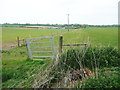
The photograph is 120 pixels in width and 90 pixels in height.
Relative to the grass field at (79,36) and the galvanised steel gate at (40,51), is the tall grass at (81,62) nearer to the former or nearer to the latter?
the galvanised steel gate at (40,51)

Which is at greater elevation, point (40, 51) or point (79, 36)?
point (79, 36)

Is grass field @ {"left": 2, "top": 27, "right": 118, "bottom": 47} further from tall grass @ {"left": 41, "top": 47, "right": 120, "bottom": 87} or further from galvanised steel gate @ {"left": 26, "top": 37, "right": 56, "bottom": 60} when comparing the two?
tall grass @ {"left": 41, "top": 47, "right": 120, "bottom": 87}

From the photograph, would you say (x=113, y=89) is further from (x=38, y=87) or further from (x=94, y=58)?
(x=38, y=87)

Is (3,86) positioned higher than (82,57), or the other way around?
(82,57)

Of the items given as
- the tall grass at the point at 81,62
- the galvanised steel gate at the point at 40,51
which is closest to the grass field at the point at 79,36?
the galvanised steel gate at the point at 40,51

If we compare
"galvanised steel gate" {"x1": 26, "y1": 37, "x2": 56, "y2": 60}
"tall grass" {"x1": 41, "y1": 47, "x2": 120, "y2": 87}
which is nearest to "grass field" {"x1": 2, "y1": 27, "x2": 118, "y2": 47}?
"galvanised steel gate" {"x1": 26, "y1": 37, "x2": 56, "y2": 60}

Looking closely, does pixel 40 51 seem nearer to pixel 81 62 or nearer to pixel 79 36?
pixel 81 62

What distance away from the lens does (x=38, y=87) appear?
3115 mm

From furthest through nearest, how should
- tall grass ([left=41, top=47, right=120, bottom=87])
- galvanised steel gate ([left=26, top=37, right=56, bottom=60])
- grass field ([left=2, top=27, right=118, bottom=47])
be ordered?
grass field ([left=2, top=27, right=118, bottom=47]), galvanised steel gate ([left=26, top=37, right=56, bottom=60]), tall grass ([left=41, top=47, right=120, bottom=87])

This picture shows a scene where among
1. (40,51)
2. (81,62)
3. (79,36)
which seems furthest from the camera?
(79,36)

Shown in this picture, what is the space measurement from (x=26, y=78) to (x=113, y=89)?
108 inches

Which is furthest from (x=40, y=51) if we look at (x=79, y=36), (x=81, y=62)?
(x=79, y=36)

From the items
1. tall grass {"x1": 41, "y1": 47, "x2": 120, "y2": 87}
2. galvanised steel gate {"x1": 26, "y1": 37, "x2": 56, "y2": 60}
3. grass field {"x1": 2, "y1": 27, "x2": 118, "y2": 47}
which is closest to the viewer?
tall grass {"x1": 41, "y1": 47, "x2": 120, "y2": 87}

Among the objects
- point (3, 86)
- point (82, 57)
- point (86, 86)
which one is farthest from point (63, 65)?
point (3, 86)
